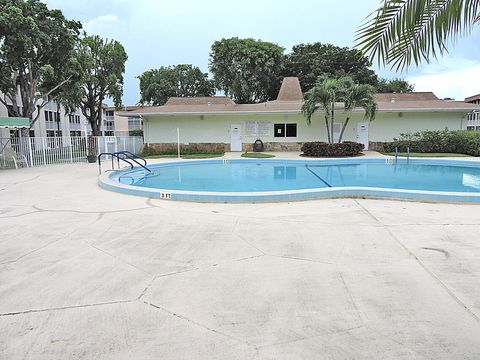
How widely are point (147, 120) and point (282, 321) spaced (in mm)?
22259

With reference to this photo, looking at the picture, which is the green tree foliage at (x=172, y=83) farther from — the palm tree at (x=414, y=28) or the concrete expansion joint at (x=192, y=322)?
the concrete expansion joint at (x=192, y=322)

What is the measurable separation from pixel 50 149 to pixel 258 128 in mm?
12427

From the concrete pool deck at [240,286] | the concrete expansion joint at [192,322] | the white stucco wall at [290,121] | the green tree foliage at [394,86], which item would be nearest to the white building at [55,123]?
the white stucco wall at [290,121]

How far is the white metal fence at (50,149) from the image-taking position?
53.4ft

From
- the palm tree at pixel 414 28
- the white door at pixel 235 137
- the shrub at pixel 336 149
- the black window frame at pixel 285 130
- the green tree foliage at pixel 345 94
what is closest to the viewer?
the palm tree at pixel 414 28

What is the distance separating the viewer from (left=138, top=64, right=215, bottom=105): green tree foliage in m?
41.6

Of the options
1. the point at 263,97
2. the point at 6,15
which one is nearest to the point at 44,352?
the point at 6,15

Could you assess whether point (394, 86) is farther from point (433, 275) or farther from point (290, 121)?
point (433, 275)

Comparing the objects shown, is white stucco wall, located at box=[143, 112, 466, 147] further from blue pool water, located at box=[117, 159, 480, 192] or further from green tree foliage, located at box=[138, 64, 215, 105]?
green tree foliage, located at box=[138, 64, 215, 105]

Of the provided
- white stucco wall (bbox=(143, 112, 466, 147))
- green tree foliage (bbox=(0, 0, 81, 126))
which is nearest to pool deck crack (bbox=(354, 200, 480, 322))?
white stucco wall (bbox=(143, 112, 466, 147))

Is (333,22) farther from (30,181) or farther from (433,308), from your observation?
(30,181)

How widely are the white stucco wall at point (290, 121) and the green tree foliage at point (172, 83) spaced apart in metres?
19.6

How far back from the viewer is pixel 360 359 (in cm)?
232

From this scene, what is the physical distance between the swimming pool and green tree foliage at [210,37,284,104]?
18803 millimetres
